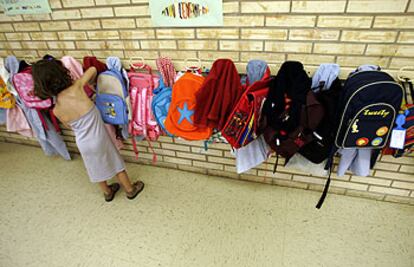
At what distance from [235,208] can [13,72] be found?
225cm

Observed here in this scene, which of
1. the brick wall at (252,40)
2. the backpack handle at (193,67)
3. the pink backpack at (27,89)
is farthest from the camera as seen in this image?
the pink backpack at (27,89)

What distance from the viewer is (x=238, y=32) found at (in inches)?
62.1

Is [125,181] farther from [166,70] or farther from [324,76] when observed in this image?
[324,76]

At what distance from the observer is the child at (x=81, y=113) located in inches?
63.4

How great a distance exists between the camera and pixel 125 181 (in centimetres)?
215

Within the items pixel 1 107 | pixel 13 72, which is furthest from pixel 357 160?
pixel 1 107

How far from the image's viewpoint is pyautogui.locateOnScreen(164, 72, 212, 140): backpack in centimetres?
162

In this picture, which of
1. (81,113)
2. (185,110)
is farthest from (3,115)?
(185,110)

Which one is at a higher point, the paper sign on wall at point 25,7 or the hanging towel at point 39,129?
the paper sign on wall at point 25,7

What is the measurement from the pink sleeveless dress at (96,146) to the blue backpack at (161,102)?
46 cm

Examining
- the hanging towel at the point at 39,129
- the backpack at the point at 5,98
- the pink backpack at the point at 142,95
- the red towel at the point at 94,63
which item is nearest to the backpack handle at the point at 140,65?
the pink backpack at the point at 142,95

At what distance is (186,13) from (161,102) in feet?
2.08

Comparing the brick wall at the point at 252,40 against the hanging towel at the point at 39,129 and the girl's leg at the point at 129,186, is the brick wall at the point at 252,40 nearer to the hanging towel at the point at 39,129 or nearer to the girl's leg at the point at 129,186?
the hanging towel at the point at 39,129

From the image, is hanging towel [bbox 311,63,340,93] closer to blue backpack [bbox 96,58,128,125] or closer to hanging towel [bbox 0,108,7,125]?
blue backpack [bbox 96,58,128,125]
